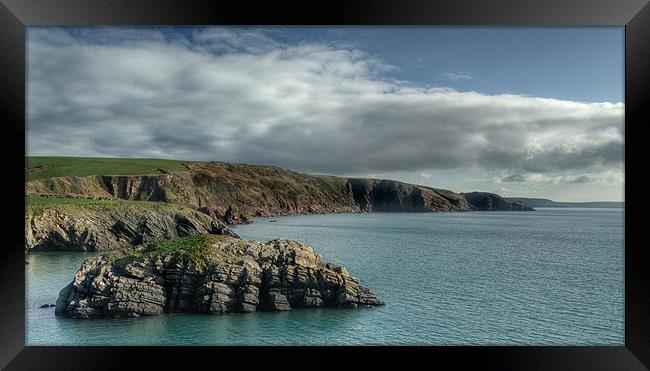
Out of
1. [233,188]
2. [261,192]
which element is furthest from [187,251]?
[261,192]

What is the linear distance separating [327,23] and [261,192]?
44.1 meters

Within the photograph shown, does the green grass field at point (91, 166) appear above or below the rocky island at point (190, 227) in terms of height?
above

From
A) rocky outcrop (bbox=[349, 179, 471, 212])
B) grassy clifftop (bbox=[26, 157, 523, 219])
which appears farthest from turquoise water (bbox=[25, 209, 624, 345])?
rocky outcrop (bbox=[349, 179, 471, 212])

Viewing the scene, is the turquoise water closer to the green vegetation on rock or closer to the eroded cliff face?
the green vegetation on rock

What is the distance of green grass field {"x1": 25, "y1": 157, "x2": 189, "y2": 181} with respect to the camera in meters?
33.8

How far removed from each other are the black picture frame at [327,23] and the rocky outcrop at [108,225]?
24.9 meters

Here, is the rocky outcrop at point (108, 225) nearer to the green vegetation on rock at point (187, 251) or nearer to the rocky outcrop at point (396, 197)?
the green vegetation on rock at point (187, 251)

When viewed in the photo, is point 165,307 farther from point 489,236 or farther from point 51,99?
point 489,236

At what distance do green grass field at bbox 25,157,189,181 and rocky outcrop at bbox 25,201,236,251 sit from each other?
8097 millimetres

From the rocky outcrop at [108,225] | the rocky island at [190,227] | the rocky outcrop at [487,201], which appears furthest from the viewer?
the rocky outcrop at [487,201]

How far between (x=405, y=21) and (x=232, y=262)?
10.3 m

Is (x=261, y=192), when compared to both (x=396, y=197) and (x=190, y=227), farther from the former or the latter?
(x=396, y=197)

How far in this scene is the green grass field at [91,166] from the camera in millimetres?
33841

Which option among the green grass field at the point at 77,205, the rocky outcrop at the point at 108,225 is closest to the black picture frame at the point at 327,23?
the rocky outcrop at the point at 108,225
